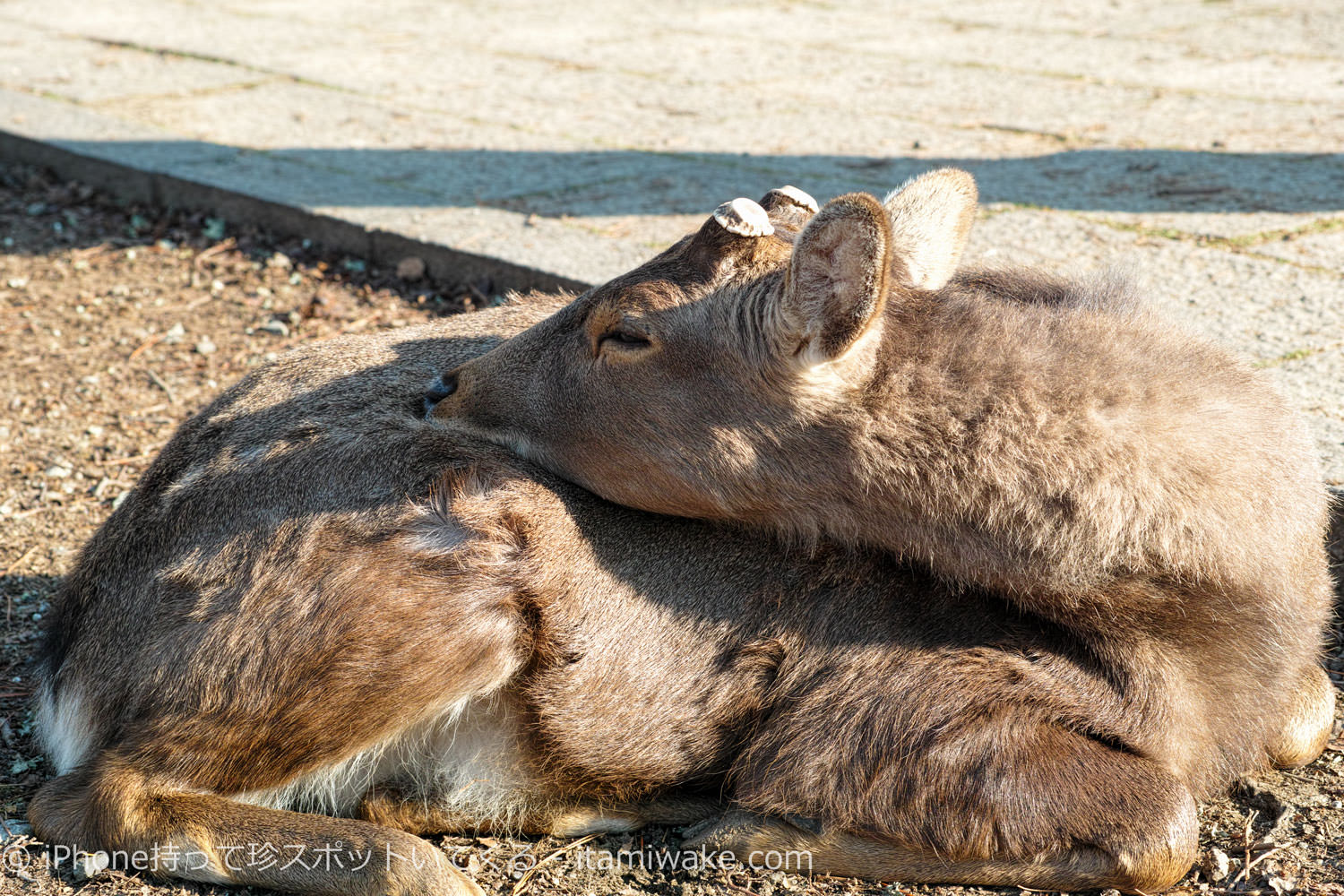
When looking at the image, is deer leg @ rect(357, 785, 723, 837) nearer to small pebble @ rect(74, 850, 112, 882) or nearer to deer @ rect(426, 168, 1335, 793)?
small pebble @ rect(74, 850, 112, 882)

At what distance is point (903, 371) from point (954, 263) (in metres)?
0.77

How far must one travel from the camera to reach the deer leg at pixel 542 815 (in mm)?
3549

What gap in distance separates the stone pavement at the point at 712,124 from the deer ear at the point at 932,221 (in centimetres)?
50

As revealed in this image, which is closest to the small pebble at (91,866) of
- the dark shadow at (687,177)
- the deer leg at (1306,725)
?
the deer leg at (1306,725)

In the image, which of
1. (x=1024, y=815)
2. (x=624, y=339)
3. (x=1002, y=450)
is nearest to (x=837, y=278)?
(x=1002, y=450)

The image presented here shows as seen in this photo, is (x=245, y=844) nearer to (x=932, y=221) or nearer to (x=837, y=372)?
(x=837, y=372)

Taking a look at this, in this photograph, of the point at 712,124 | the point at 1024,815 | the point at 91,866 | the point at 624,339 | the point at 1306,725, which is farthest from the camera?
the point at 712,124

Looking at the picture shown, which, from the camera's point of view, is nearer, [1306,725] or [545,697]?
[545,697]

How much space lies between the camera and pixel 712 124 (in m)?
9.16

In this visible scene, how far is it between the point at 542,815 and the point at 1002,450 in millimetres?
1507

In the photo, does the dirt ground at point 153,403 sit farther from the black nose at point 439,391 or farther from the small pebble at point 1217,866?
the black nose at point 439,391

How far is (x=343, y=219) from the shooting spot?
740cm

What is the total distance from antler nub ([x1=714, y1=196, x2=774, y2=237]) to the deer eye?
376 millimetres

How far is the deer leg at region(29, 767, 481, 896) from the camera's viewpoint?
3.16 metres
